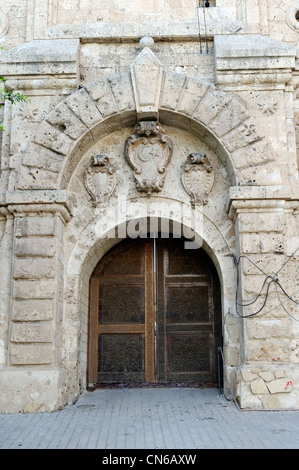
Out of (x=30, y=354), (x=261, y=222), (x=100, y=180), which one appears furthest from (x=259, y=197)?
(x=30, y=354)

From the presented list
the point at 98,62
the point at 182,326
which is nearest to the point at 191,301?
the point at 182,326

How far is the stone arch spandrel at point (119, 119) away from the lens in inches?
272

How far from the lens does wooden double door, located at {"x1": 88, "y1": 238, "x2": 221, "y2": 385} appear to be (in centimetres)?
774

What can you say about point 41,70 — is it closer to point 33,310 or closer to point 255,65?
point 255,65

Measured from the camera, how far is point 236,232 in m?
6.83

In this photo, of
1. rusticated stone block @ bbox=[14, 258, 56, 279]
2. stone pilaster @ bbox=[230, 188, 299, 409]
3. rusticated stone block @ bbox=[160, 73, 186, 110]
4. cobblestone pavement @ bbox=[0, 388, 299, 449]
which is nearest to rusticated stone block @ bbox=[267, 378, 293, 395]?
stone pilaster @ bbox=[230, 188, 299, 409]

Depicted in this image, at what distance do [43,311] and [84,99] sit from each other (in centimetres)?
304

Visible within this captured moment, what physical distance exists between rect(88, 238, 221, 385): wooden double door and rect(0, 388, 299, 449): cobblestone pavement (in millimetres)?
771

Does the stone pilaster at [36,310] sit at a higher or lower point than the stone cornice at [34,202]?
lower

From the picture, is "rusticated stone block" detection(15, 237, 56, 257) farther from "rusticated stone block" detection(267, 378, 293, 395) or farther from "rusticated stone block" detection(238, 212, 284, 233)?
"rusticated stone block" detection(267, 378, 293, 395)

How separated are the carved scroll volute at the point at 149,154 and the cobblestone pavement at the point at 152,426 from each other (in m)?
2.98

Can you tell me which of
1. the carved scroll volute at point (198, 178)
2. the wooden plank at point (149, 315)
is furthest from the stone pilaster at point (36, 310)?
the carved scroll volute at point (198, 178)

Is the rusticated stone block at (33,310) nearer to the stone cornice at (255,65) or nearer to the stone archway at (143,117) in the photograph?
the stone archway at (143,117)

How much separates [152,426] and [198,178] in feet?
11.6
